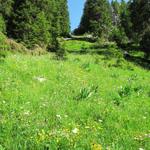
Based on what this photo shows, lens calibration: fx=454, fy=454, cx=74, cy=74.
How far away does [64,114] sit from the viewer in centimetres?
1005

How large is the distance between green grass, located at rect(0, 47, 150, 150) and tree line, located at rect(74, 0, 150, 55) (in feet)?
92.6

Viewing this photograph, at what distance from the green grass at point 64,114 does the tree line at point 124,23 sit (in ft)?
92.6

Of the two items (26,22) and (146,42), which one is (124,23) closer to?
(146,42)

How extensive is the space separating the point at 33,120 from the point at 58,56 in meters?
19.3

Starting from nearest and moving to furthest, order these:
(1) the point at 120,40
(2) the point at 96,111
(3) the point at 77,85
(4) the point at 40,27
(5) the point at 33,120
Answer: (5) the point at 33,120 < (2) the point at 96,111 < (3) the point at 77,85 < (4) the point at 40,27 < (1) the point at 120,40

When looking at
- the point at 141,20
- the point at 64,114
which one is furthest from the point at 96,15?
the point at 64,114

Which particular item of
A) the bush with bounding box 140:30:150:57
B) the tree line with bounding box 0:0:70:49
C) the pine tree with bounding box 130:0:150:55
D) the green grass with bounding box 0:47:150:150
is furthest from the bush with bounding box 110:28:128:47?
the green grass with bounding box 0:47:150:150

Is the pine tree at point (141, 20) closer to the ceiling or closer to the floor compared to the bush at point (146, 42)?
closer to the ceiling

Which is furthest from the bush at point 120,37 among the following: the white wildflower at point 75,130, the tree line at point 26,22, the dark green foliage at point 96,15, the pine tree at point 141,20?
the white wildflower at point 75,130

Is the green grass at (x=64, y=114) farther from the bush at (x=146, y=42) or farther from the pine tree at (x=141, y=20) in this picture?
the pine tree at (x=141, y=20)

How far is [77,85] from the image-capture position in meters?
14.9

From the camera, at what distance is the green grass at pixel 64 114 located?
296 inches

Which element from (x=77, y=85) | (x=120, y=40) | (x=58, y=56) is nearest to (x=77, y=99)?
(x=77, y=85)

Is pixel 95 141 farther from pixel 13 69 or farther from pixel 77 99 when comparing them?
pixel 13 69
